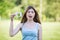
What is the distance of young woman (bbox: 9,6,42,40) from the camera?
1.49 meters

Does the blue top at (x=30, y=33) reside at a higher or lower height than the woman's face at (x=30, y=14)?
lower

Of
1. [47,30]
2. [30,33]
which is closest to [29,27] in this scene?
[30,33]

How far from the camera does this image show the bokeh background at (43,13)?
4453 millimetres

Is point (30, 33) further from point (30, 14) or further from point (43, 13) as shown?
point (43, 13)

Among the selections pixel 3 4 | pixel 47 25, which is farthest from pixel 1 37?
pixel 47 25

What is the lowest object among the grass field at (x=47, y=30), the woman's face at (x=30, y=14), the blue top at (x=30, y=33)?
the grass field at (x=47, y=30)

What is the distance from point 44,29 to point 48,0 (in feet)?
2.03

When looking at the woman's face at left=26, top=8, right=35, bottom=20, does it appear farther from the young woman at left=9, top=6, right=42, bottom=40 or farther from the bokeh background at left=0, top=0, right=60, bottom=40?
the bokeh background at left=0, top=0, right=60, bottom=40

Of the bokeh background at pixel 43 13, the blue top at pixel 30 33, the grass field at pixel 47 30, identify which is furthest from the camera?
the bokeh background at pixel 43 13

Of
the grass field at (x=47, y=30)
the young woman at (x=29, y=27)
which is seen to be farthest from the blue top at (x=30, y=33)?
the grass field at (x=47, y=30)

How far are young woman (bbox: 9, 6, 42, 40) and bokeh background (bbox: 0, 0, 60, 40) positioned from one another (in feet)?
9.13

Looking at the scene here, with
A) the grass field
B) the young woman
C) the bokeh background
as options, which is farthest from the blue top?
the bokeh background

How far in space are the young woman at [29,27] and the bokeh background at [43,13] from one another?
2782mm

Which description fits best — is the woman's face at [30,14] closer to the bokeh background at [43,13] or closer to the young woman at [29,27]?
the young woman at [29,27]
